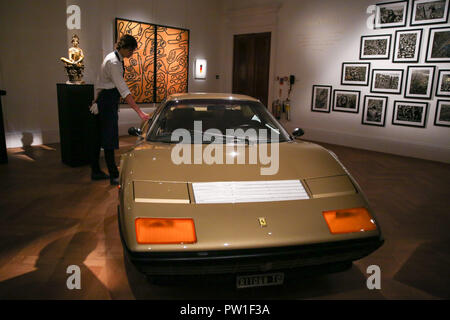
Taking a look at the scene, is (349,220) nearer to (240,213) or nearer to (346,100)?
(240,213)

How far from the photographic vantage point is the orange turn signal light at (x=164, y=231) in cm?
141

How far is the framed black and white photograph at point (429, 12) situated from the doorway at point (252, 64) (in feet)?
11.3

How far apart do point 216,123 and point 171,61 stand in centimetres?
624

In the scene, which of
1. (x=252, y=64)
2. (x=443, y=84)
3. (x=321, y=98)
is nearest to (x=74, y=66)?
(x=252, y=64)

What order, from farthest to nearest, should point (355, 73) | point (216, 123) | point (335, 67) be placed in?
point (335, 67) → point (355, 73) → point (216, 123)

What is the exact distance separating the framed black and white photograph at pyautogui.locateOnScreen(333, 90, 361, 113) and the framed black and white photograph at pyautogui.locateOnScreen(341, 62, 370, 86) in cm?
20

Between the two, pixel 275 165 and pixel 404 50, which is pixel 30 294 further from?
pixel 404 50

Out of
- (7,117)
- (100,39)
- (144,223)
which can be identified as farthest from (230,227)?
(100,39)

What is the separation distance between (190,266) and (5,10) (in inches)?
237

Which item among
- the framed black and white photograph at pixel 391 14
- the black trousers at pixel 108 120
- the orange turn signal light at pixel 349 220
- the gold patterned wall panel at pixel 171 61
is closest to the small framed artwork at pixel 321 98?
the framed black and white photograph at pixel 391 14

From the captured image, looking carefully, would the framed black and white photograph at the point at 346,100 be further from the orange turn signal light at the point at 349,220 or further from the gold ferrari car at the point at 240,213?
the orange turn signal light at the point at 349,220

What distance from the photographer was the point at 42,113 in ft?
19.7

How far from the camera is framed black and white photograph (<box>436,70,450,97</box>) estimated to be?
219 inches

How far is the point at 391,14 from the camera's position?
6145 millimetres
